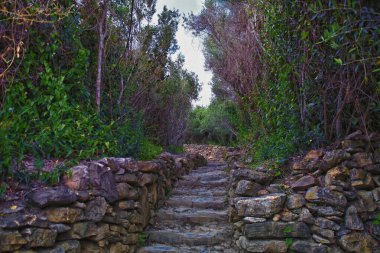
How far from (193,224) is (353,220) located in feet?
7.20

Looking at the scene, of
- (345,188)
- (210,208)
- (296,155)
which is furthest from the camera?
(210,208)

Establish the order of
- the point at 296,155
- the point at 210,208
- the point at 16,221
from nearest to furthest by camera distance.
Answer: the point at 16,221
the point at 296,155
the point at 210,208

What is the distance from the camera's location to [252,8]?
7191 millimetres

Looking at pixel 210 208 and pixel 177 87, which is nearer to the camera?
pixel 210 208

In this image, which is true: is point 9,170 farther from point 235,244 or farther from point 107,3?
point 107,3

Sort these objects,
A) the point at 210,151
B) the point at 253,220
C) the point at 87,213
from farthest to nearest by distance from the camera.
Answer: the point at 210,151, the point at 253,220, the point at 87,213

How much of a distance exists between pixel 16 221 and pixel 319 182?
3138 millimetres

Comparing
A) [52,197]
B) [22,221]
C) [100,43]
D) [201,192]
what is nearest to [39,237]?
[22,221]

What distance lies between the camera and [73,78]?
480cm

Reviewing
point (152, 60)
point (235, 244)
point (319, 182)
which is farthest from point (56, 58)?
point (319, 182)

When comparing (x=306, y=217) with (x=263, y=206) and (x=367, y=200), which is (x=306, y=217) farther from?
(x=367, y=200)

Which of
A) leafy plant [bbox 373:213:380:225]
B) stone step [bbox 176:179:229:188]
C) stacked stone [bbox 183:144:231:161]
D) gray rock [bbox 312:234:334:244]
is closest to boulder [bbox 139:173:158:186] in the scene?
stone step [bbox 176:179:229:188]

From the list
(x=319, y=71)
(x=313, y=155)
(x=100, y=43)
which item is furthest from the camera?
(x=100, y=43)

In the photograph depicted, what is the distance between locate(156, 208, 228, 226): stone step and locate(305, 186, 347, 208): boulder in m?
1.57
